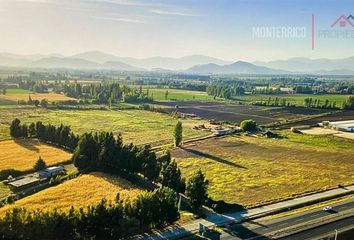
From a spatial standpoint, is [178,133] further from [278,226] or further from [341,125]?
[341,125]

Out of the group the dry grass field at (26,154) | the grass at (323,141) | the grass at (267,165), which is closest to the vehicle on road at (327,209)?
the grass at (267,165)

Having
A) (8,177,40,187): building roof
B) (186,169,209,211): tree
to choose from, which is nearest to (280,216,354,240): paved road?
(186,169,209,211): tree

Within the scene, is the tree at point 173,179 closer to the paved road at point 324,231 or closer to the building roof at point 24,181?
the paved road at point 324,231

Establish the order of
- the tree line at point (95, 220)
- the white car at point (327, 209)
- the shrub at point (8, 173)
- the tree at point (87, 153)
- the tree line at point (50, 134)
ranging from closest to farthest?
the tree line at point (95, 220), the white car at point (327, 209), the shrub at point (8, 173), the tree at point (87, 153), the tree line at point (50, 134)

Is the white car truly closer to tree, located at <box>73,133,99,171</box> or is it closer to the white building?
tree, located at <box>73,133,99,171</box>

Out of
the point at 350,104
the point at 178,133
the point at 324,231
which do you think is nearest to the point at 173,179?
the point at 324,231

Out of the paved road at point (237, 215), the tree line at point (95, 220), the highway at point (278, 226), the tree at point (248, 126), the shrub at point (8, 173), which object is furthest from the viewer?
the tree at point (248, 126)

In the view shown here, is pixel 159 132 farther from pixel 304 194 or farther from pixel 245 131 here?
pixel 304 194
